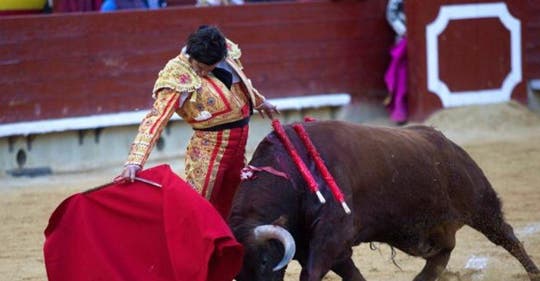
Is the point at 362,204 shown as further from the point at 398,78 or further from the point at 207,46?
the point at 398,78

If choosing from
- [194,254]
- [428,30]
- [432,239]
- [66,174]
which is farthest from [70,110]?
[194,254]

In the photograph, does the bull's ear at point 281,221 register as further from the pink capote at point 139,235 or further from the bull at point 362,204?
the pink capote at point 139,235

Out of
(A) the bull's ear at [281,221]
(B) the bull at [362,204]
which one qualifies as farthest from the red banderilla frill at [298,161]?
(A) the bull's ear at [281,221]

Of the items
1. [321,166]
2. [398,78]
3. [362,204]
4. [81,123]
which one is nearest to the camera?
[321,166]

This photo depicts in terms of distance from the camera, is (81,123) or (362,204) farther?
(81,123)

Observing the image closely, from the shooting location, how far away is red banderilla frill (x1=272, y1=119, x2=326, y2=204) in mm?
4254

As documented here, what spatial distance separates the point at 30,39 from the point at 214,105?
4178mm

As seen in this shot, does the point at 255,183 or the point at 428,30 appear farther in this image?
the point at 428,30

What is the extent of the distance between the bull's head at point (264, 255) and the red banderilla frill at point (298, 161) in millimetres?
202

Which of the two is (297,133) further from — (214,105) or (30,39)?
(30,39)

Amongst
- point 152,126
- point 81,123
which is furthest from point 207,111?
point 81,123

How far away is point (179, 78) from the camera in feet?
14.1

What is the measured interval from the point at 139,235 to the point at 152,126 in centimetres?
38

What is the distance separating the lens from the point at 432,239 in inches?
199
